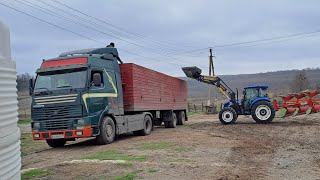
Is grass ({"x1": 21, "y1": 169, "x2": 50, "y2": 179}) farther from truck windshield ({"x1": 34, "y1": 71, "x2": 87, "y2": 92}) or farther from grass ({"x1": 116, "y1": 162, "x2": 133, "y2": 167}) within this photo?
truck windshield ({"x1": 34, "y1": 71, "x2": 87, "y2": 92})

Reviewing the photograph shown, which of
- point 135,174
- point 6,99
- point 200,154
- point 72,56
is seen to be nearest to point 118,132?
point 72,56

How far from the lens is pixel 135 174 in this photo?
23.4ft

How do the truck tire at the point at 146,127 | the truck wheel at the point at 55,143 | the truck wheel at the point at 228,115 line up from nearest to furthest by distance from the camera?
the truck wheel at the point at 55,143 → the truck tire at the point at 146,127 → the truck wheel at the point at 228,115

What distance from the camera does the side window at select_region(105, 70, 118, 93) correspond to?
42.2 feet

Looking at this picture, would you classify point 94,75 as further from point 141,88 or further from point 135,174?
point 135,174

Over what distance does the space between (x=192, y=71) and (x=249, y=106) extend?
153 inches

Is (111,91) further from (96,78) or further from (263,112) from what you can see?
(263,112)

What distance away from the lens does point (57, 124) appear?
11.8 m

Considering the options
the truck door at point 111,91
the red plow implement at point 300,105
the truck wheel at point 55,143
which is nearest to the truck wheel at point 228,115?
the red plow implement at point 300,105

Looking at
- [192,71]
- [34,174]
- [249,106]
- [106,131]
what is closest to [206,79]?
[192,71]

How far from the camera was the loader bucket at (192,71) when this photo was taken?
21891mm

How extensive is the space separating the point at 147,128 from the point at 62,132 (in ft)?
17.9

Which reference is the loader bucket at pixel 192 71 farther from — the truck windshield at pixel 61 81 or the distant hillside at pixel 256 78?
the distant hillside at pixel 256 78

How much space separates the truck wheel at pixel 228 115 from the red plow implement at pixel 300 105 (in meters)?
2.37
